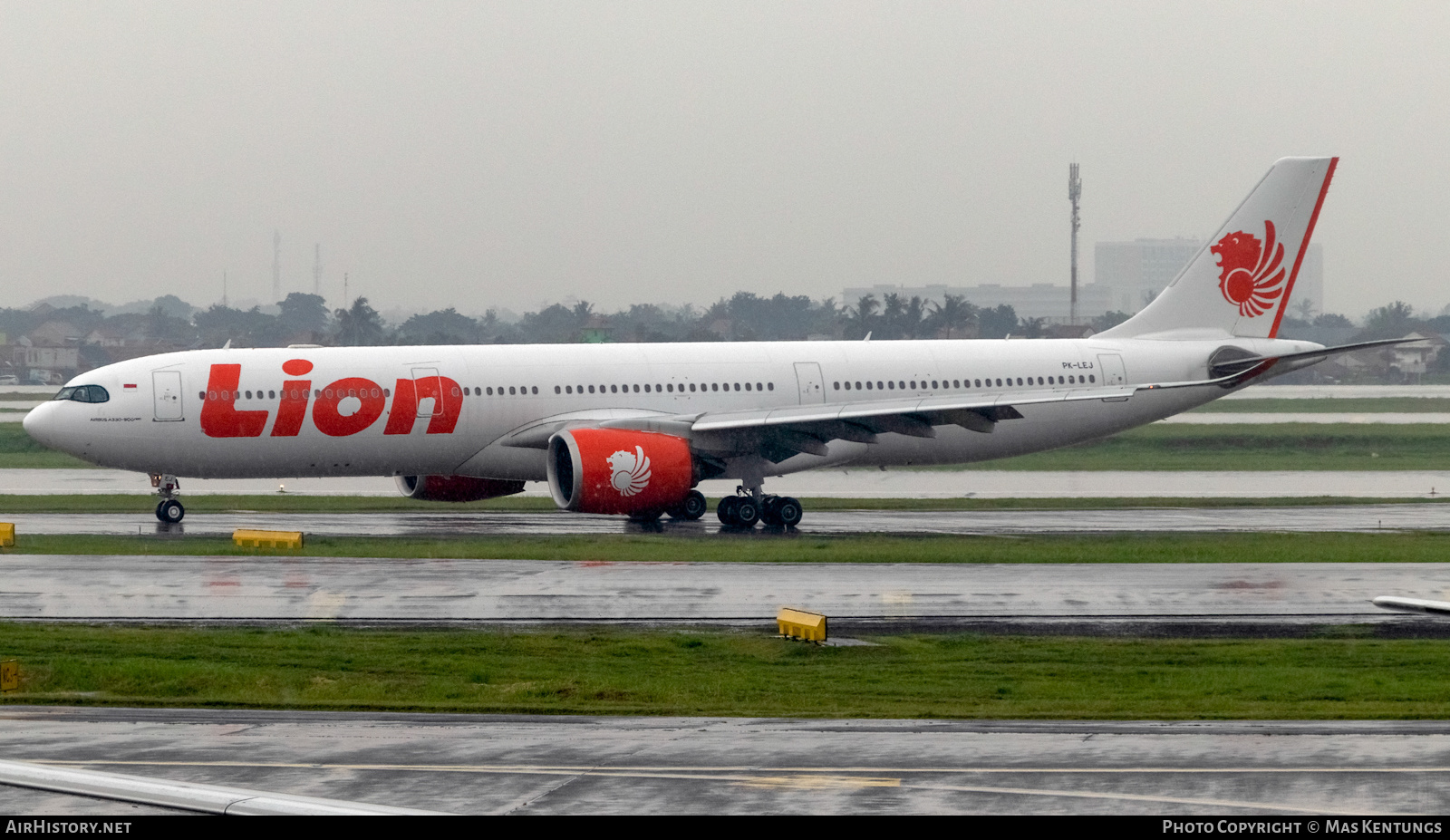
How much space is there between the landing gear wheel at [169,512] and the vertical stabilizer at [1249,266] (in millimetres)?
23239

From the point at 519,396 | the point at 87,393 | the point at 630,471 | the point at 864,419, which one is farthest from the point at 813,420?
the point at 87,393

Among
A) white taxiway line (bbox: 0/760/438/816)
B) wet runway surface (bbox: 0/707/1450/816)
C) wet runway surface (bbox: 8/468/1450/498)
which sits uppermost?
white taxiway line (bbox: 0/760/438/816)

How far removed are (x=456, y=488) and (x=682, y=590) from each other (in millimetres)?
15444

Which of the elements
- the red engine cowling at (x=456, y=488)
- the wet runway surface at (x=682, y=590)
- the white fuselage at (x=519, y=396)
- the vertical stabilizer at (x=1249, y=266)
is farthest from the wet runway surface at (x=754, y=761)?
the vertical stabilizer at (x=1249, y=266)

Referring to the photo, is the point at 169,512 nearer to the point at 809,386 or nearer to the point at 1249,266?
the point at 809,386

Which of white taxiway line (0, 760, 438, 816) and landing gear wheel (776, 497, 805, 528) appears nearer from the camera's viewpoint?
white taxiway line (0, 760, 438, 816)

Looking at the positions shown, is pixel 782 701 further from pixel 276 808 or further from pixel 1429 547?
pixel 1429 547

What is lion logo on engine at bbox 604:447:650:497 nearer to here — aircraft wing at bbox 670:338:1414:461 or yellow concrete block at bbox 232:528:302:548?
aircraft wing at bbox 670:338:1414:461

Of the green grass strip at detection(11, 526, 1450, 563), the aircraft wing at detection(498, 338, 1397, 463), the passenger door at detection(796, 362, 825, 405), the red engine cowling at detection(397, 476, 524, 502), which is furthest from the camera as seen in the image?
the red engine cowling at detection(397, 476, 524, 502)

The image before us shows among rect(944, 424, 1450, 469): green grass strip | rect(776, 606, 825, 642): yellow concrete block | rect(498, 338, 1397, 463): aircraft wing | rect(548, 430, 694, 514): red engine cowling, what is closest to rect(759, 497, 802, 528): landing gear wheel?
rect(498, 338, 1397, 463): aircraft wing

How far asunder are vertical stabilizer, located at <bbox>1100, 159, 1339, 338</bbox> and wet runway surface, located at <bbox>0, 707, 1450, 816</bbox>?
28.7m

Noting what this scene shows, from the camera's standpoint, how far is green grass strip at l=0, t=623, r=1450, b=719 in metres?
18.5

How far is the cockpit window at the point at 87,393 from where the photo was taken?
38281mm

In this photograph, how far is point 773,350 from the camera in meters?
41.9
